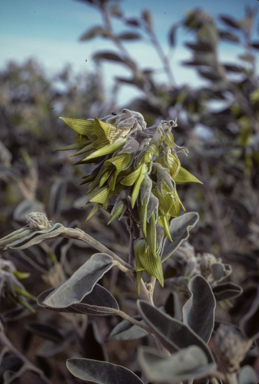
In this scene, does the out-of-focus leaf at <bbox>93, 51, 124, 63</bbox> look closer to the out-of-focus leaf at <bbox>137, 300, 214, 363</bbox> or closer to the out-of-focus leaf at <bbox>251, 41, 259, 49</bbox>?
the out-of-focus leaf at <bbox>251, 41, 259, 49</bbox>

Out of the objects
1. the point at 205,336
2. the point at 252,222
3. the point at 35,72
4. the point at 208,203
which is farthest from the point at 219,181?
the point at 35,72

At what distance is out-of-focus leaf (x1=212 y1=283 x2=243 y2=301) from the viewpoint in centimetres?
78

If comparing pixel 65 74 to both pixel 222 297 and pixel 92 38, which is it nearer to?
pixel 92 38

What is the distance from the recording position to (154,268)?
0.57 meters

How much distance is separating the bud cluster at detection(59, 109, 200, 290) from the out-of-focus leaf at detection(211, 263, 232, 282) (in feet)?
0.79

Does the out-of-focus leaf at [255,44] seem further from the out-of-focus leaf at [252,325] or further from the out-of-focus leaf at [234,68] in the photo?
the out-of-focus leaf at [252,325]

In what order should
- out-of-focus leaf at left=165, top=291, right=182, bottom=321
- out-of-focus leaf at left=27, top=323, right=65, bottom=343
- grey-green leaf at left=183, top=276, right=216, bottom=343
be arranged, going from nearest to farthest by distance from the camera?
grey-green leaf at left=183, top=276, right=216, bottom=343 → out-of-focus leaf at left=165, top=291, right=182, bottom=321 → out-of-focus leaf at left=27, top=323, right=65, bottom=343

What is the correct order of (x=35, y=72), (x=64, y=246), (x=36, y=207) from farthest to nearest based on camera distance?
1. (x=35, y=72)
2. (x=36, y=207)
3. (x=64, y=246)

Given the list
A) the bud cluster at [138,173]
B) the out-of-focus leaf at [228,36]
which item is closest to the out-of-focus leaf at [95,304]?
the bud cluster at [138,173]

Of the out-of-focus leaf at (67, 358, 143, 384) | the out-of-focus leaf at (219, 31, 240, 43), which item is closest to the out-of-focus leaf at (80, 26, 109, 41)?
the out-of-focus leaf at (219, 31, 240, 43)

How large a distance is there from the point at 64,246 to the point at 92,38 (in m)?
1.34

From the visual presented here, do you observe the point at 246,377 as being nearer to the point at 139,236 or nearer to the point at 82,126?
the point at 139,236

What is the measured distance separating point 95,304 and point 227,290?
0.32 meters

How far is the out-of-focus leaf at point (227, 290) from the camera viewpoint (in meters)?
0.78
